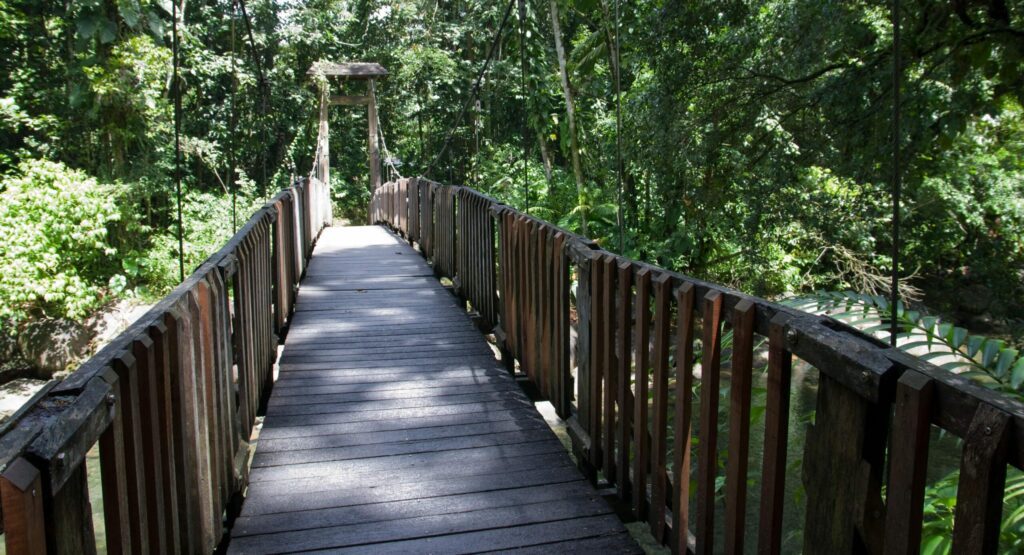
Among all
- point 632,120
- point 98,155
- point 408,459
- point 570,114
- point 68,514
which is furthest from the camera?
point 98,155

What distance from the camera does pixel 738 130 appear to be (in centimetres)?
762

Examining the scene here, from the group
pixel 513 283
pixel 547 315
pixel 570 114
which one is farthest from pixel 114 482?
pixel 570 114

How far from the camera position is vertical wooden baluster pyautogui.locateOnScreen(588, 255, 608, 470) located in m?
2.44

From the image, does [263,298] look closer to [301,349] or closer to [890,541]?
[301,349]

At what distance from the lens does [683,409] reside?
185 cm

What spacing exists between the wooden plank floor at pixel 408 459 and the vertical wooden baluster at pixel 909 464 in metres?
1.16

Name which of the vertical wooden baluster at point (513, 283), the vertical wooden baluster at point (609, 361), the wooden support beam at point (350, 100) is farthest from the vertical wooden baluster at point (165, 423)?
the wooden support beam at point (350, 100)

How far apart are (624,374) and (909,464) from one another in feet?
4.08

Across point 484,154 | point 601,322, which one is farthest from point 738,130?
point 484,154

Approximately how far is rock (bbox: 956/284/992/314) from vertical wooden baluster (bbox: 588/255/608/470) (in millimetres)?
12494

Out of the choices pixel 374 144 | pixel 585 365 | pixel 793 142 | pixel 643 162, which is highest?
pixel 374 144

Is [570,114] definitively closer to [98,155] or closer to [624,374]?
[98,155]

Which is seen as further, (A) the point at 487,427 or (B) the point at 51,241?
(B) the point at 51,241

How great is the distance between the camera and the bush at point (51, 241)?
11.1m
